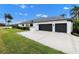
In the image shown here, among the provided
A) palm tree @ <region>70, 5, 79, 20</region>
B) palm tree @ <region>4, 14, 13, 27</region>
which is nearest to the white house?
palm tree @ <region>70, 5, 79, 20</region>

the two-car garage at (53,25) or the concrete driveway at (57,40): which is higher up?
the two-car garage at (53,25)

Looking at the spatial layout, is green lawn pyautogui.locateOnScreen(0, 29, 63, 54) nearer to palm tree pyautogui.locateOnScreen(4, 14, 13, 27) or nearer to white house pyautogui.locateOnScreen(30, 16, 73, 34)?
palm tree pyautogui.locateOnScreen(4, 14, 13, 27)

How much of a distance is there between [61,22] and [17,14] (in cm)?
75

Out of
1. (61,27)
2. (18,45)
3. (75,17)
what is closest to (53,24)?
(61,27)

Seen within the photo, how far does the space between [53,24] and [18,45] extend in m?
0.70

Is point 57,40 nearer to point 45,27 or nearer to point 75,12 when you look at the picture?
point 45,27

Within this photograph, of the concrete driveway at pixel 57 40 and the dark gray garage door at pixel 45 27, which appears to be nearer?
the concrete driveway at pixel 57 40

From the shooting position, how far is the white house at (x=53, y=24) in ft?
11.3

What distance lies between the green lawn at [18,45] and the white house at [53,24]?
276 mm

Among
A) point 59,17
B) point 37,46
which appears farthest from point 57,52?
point 59,17

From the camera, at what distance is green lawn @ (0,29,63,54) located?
336 centimetres

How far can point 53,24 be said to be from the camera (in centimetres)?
349

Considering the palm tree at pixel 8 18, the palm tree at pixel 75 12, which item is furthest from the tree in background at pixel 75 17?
the palm tree at pixel 8 18

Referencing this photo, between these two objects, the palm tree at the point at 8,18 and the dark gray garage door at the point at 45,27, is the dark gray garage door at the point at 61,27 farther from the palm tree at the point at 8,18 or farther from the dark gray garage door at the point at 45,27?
the palm tree at the point at 8,18
